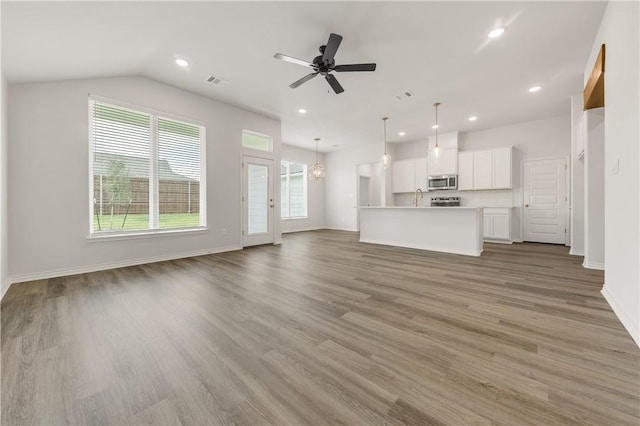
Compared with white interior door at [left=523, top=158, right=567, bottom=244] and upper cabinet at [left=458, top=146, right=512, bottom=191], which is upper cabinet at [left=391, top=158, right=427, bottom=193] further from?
white interior door at [left=523, top=158, right=567, bottom=244]

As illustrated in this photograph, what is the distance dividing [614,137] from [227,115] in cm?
594

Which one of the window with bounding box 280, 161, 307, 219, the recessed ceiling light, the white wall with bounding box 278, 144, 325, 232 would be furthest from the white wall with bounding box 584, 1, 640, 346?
the window with bounding box 280, 161, 307, 219

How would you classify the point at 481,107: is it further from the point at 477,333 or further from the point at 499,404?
the point at 499,404

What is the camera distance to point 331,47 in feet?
9.39

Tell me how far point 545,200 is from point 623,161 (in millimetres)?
5109

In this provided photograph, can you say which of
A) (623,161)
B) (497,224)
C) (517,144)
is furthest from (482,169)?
(623,161)

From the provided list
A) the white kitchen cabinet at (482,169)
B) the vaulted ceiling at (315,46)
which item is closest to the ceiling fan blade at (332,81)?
the vaulted ceiling at (315,46)

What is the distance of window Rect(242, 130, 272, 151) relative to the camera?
5.91 m

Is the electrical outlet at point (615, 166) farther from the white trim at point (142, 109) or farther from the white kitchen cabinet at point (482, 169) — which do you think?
the white trim at point (142, 109)

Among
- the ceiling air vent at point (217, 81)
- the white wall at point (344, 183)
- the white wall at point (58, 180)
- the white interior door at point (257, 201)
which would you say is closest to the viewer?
the white wall at point (58, 180)

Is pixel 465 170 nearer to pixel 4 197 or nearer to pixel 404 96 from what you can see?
pixel 404 96

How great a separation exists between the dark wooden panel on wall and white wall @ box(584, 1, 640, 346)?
7 cm

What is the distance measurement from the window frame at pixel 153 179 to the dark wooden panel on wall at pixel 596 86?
5972 millimetres

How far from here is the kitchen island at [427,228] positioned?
4.93 m
